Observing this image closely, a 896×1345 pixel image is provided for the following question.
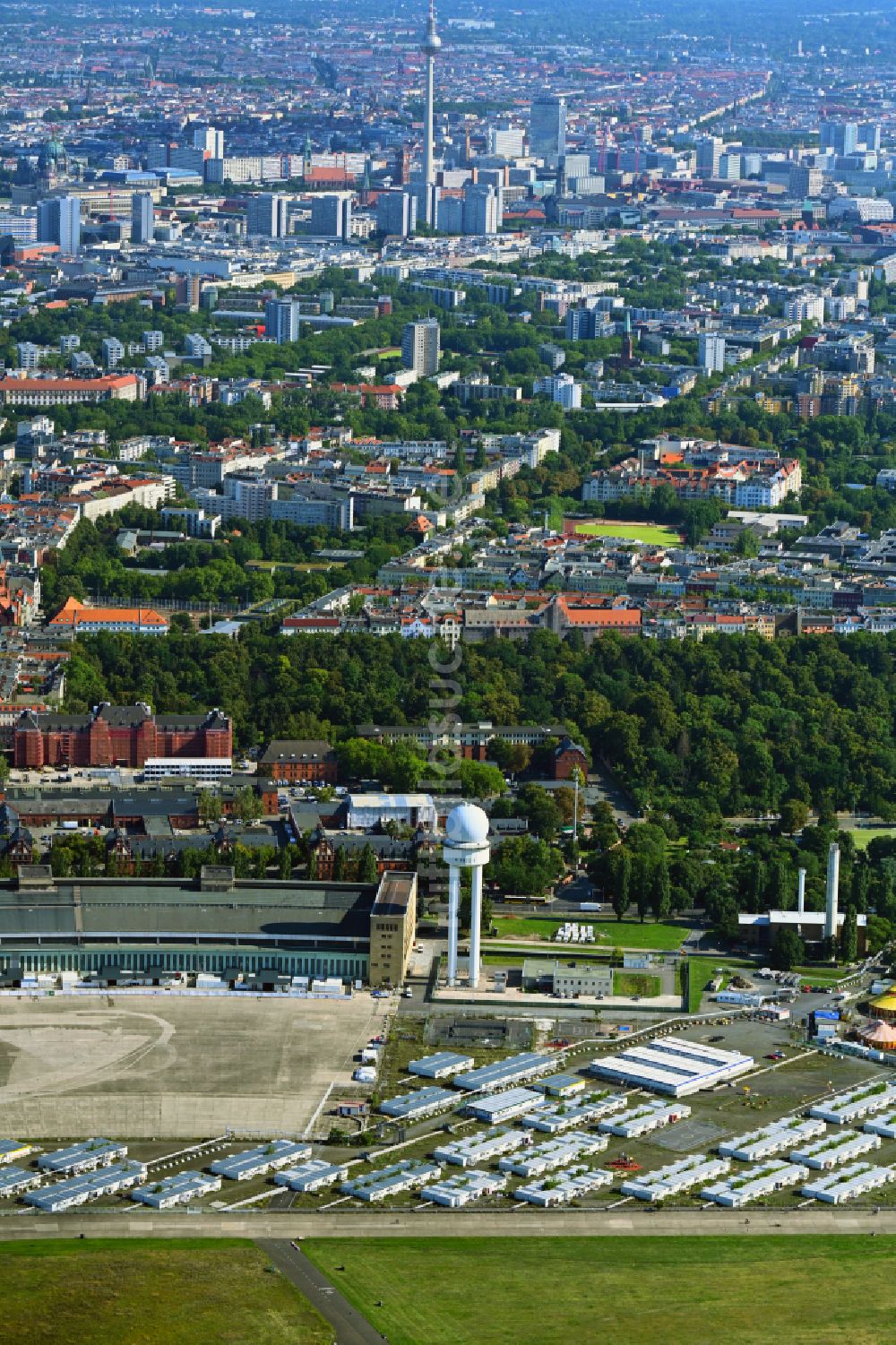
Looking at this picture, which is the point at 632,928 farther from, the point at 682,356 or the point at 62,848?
the point at 682,356

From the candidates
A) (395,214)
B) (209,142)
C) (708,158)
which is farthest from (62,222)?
(708,158)

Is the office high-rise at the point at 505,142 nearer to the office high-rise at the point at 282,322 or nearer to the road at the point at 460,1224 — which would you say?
the office high-rise at the point at 282,322

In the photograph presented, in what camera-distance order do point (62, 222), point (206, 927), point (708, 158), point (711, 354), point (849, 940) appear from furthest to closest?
point (708, 158), point (62, 222), point (711, 354), point (849, 940), point (206, 927)

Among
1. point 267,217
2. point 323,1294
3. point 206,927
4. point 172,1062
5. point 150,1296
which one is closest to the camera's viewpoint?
point 150,1296

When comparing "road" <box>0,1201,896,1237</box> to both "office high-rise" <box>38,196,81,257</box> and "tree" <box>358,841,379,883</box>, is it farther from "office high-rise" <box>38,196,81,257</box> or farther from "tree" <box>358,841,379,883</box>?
"office high-rise" <box>38,196,81,257</box>

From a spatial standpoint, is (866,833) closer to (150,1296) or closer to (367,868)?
(367,868)

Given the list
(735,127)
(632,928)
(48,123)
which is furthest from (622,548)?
(735,127)

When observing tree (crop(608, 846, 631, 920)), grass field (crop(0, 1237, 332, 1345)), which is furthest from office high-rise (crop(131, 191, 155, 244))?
grass field (crop(0, 1237, 332, 1345))
